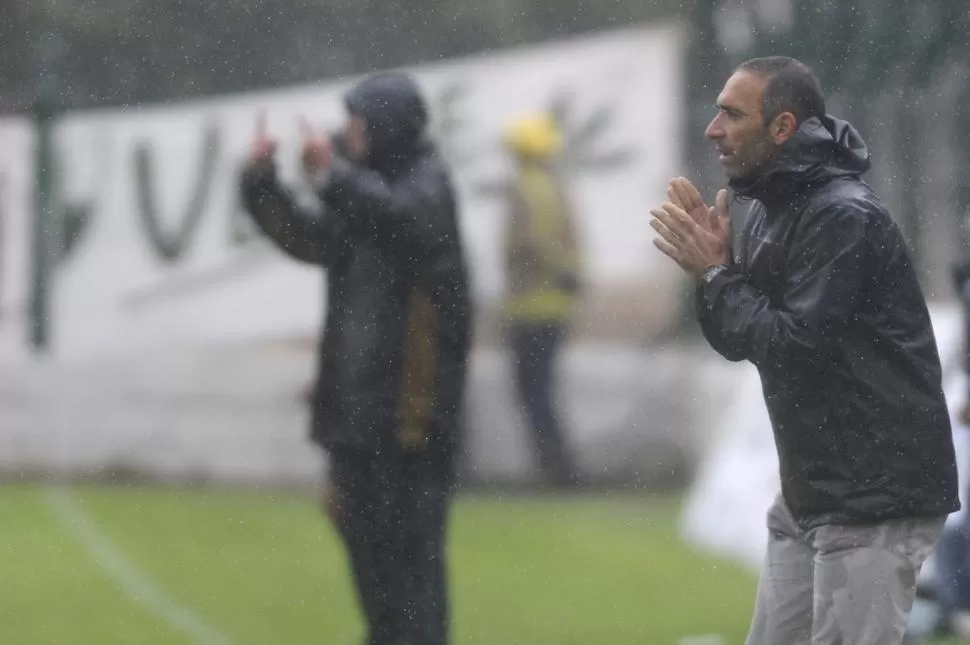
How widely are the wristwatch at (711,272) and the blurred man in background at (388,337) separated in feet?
3.50

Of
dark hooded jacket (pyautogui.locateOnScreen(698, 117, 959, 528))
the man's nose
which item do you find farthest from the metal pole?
dark hooded jacket (pyautogui.locateOnScreen(698, 117, 959, 528))

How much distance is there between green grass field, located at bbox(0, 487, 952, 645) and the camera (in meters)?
4.89

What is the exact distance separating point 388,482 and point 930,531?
4.71 feet

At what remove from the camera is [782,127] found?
9.85ft

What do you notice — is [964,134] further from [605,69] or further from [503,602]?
[503,602]

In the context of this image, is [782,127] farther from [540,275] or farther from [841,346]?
[540,275]

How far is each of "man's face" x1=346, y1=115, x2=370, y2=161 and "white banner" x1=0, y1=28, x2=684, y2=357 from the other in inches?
76.9

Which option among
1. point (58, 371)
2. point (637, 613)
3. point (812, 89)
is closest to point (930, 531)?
point (812, 89)

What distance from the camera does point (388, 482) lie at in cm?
402

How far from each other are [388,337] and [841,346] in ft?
4.31

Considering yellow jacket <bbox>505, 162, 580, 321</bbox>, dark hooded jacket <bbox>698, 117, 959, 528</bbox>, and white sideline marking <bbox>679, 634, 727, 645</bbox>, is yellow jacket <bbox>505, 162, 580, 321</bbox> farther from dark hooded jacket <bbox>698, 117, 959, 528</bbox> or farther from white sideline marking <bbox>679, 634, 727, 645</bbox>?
dark hooded jacket <bbox>698, 117, 959, 528</bbox>

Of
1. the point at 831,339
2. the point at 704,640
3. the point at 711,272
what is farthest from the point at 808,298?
the point at 704,640

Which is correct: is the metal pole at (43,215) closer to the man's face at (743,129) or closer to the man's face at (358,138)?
the man's face at (358,138)

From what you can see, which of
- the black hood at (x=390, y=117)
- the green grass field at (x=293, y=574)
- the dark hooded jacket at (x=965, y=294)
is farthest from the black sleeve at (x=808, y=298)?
the green grass field at (x=293, y=574)
